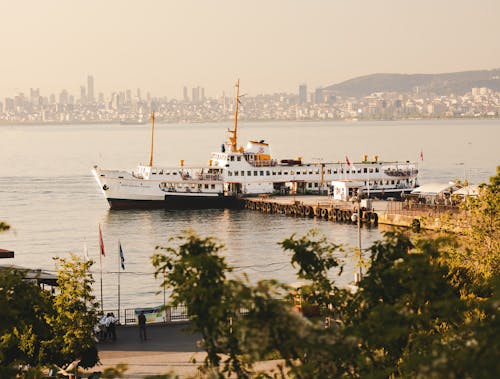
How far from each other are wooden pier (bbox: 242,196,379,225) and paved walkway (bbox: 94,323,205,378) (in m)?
39.1

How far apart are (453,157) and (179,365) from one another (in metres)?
137

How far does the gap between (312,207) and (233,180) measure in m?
12.3

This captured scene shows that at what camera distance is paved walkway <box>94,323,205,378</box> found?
79.9ft

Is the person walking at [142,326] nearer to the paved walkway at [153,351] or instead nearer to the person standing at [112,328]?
the paved walkway at [153,351]

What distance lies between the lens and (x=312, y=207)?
2904 inches

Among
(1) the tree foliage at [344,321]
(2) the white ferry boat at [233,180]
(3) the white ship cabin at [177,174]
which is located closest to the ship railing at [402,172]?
(2) the white ferry boat at [233,180]

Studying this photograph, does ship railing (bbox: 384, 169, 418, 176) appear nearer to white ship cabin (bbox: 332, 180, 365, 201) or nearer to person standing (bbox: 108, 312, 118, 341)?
white ship cabin (bbox: 332, 180, 365, 201)

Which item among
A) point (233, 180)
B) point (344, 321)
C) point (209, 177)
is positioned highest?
point (344, 321)

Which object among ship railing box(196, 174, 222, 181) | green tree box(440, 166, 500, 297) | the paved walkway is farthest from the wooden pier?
green tree box(440, 166, 500, 297)

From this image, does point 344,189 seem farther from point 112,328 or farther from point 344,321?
point 344,321

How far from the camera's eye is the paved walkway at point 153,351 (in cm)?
2434

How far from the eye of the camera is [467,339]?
438 inches

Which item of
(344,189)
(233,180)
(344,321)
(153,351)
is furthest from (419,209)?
(344,321)

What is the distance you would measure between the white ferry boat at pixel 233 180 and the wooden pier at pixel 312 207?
9.38ft
